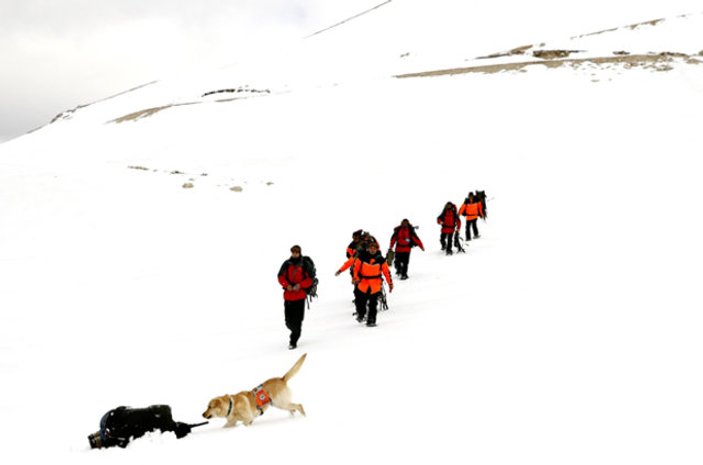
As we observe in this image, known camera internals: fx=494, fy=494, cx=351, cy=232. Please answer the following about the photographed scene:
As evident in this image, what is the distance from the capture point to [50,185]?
16.9m

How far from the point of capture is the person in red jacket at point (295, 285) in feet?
25.5

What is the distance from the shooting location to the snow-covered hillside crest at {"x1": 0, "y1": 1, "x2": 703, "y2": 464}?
4551mm

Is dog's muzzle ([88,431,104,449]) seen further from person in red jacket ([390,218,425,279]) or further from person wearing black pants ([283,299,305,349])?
person in red jacket ([390,218,425,279])

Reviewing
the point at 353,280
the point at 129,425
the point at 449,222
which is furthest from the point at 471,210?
the point at 129,425

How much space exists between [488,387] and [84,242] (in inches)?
505

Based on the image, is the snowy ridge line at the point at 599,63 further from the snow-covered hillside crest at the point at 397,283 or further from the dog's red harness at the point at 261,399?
the dog's red harness at the point at 261,399

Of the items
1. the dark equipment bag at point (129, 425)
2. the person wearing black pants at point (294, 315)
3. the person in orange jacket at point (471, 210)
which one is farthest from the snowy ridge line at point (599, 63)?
the dark equipment bag at point (129, 425)

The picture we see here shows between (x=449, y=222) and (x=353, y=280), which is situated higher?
(x=449, y=222)

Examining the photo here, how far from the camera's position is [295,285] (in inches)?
307

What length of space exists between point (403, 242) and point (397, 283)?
40.3 inches

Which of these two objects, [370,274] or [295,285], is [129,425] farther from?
[370,274]

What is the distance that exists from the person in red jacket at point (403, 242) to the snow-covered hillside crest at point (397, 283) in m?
0.42

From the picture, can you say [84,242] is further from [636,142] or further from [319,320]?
[636,142]

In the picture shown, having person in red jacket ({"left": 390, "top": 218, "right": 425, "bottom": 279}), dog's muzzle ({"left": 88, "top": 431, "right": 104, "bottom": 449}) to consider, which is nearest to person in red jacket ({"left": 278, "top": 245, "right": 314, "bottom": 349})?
dog's muzzle ({"left": 88, "top": 431, "right": 104, "bottom": 449})
